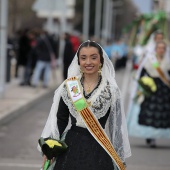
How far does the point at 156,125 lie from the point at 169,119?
0.74 feet

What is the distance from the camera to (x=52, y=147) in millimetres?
5492

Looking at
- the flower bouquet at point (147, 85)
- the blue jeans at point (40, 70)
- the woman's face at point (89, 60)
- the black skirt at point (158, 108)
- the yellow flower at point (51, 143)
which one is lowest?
the blue jeans at point (40, 70)

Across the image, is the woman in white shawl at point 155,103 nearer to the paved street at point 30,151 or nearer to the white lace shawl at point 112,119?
the paved street at point 30,151

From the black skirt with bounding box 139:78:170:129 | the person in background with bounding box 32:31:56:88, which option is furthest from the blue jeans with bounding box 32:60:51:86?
the black skirt with bounding box 139:78:170:129

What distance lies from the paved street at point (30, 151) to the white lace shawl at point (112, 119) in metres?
3.82

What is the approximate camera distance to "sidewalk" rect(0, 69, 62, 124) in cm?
1546

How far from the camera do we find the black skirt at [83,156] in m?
5.57

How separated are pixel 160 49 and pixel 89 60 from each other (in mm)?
5820

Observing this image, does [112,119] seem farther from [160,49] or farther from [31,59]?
[31,59]

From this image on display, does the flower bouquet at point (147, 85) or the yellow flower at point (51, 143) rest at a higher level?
the yellow flower at point (51, 143)

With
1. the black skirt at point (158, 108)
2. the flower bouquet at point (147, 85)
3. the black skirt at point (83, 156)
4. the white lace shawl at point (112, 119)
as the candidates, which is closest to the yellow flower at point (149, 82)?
the flower bouquet at point (147, 85)

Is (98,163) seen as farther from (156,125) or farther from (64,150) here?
(156,125)

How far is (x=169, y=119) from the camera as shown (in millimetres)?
11930

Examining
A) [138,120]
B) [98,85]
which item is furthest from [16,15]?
[98,85]
